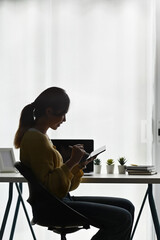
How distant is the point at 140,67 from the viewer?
374cm

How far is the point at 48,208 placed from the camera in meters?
2.32

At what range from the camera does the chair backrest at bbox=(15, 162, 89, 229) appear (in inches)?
89.7

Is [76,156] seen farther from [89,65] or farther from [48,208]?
[89,65]

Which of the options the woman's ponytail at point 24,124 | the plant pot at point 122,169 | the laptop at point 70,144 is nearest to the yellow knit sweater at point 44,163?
the woman's ponytail at point 24,124

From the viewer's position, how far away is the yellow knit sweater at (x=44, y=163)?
2291mm

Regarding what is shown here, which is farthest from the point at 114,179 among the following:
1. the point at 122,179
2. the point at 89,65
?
the point at 89,65

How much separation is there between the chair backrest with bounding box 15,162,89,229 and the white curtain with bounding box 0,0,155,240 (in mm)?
1425

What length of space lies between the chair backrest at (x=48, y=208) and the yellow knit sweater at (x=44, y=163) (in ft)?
0.14

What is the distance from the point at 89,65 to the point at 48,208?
1743mm

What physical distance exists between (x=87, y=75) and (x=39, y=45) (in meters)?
0.48

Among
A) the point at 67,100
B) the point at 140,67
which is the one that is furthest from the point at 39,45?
the point at 67,100

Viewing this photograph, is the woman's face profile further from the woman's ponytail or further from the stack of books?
the stack of books

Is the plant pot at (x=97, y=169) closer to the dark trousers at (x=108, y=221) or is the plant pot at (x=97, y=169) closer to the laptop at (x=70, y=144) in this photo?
the laptop at (x=70, y=144)

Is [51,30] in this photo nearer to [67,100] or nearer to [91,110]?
[91,110]
